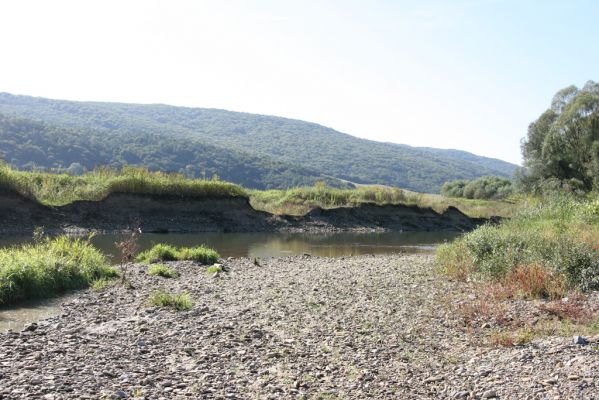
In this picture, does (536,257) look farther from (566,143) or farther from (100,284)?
(566,143)

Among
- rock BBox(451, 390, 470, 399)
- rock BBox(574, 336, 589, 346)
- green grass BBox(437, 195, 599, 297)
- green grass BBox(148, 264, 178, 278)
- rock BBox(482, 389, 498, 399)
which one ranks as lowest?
green grass BBox(148, 264, 178, 278)

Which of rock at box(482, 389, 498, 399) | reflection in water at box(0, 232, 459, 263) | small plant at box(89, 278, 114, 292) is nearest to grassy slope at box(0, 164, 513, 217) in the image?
reflection in water at box(0, 232, 459, 263)

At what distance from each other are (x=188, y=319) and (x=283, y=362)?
11.1ft

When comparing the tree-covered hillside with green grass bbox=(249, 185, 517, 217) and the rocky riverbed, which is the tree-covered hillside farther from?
the rocky riverbed

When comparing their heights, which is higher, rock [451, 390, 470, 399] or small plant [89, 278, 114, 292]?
rock [451, 390, 470, 399]

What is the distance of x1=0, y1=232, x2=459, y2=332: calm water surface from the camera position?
29438mm

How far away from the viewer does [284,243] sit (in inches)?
1411

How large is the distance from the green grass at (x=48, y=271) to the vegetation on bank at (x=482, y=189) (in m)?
64.6

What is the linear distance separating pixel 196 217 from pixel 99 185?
710cm

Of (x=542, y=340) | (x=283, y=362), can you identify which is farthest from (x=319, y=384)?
(x=542, y=340)

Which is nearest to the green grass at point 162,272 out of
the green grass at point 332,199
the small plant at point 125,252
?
the small plant at point 125,252

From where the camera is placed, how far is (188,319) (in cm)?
1176

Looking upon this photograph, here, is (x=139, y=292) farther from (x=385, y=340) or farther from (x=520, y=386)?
(x=520, y=386)

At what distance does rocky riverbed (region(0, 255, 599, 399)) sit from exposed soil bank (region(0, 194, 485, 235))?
2273 cm
